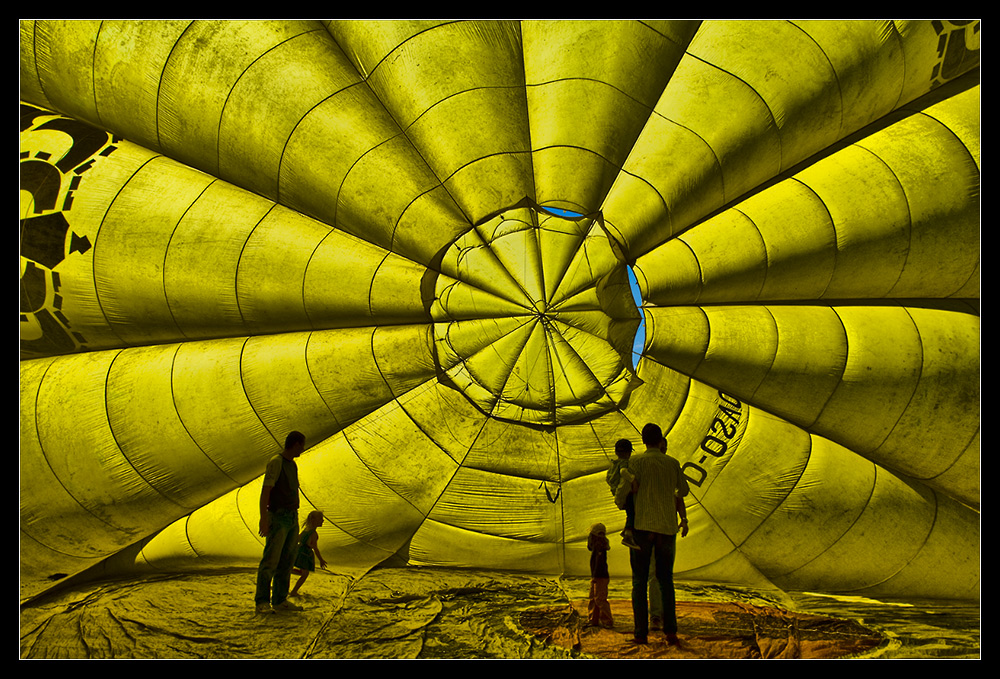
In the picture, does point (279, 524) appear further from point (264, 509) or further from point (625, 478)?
point (625, 478)

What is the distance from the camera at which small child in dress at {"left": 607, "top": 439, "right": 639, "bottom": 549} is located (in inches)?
116

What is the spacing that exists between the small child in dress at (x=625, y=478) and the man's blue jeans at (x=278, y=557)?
1226 mm

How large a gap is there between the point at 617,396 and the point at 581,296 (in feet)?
1.55

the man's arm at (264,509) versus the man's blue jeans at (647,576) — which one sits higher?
the man's arm at (264,509)

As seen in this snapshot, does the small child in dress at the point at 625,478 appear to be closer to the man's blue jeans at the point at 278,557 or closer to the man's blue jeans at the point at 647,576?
the man's blue jeans at the point at 647,576

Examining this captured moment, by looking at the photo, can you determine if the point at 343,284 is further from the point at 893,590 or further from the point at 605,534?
the point at 893,590

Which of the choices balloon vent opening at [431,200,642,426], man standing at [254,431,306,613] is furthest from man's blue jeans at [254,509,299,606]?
balloon vent opening at [431,200,642,426]

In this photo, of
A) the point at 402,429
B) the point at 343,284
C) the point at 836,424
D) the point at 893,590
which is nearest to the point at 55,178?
the point at 343,284

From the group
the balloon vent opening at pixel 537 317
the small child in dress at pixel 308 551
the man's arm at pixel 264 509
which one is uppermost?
the balloon vent opening at pixel 537 317

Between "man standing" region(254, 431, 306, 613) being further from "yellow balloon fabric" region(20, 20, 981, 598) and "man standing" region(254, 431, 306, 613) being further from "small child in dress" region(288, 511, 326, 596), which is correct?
"yellow balloon fabric" region(20, 20, 981, 598)

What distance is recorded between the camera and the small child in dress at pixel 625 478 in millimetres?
A: 2936

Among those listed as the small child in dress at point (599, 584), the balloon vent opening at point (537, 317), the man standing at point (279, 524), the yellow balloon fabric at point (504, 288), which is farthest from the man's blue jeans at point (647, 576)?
the man standing at point (279, 524)

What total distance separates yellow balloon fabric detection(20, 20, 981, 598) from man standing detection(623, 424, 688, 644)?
0.62 m

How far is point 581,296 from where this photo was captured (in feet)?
11.7
